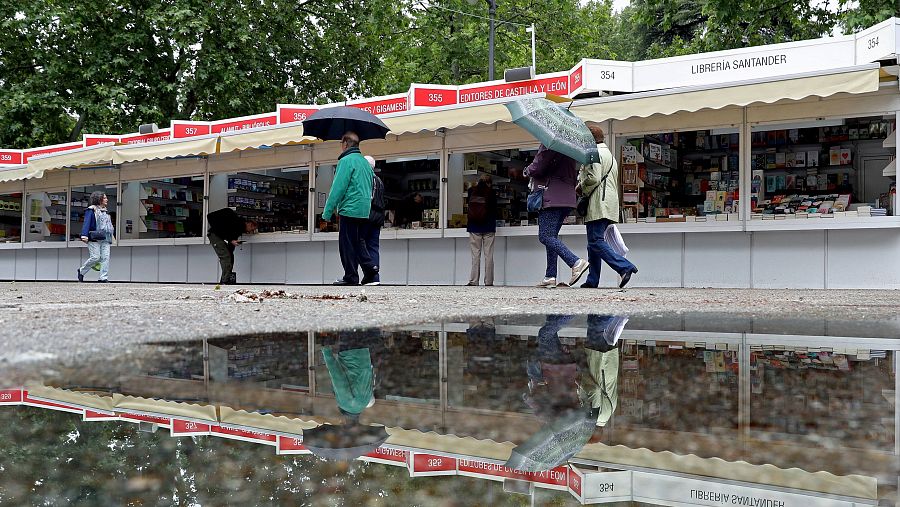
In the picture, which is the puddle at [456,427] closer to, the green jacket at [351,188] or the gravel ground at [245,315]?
the gravel ground at [245,315]

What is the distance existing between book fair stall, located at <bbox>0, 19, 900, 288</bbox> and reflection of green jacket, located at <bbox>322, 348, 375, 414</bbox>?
8.64 meters

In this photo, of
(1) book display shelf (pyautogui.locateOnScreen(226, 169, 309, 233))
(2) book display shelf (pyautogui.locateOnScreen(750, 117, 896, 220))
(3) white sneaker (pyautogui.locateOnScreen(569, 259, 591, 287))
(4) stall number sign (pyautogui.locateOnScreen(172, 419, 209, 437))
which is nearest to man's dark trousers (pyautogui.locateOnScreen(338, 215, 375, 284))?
(3) white sneaker (pyautogui.locateOnScreen(569, 259, 591, 287))

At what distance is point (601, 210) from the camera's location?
9.90 meters

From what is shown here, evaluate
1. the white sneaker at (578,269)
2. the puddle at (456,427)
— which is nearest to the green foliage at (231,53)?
the white sneaker at (578,269)

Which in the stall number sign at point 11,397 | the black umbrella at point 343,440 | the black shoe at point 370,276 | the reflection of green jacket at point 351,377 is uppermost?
the black shoe at point 370,276

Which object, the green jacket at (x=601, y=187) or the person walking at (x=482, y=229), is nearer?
the green jacket at (x=601, y=187)

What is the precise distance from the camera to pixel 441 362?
113 inches

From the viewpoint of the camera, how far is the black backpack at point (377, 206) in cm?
1150

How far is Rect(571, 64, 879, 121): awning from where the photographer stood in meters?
9.60

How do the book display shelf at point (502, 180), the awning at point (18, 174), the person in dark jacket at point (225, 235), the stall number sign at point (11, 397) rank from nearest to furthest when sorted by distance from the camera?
the stall number sign at point (11, 397), the book display shelf at point (502, 180), the person in dark jacket at point (225, 235), the awning at point (18, 174)

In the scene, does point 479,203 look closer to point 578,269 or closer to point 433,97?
point 433,97

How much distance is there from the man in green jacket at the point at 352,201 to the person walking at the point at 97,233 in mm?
7363

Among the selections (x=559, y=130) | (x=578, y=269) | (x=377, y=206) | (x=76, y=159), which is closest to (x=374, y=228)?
(x=377, y=206)

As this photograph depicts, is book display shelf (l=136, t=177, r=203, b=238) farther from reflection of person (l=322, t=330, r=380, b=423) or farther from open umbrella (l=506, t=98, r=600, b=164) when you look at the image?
reflection of person (l=322, t=330, r=380, b=423)
